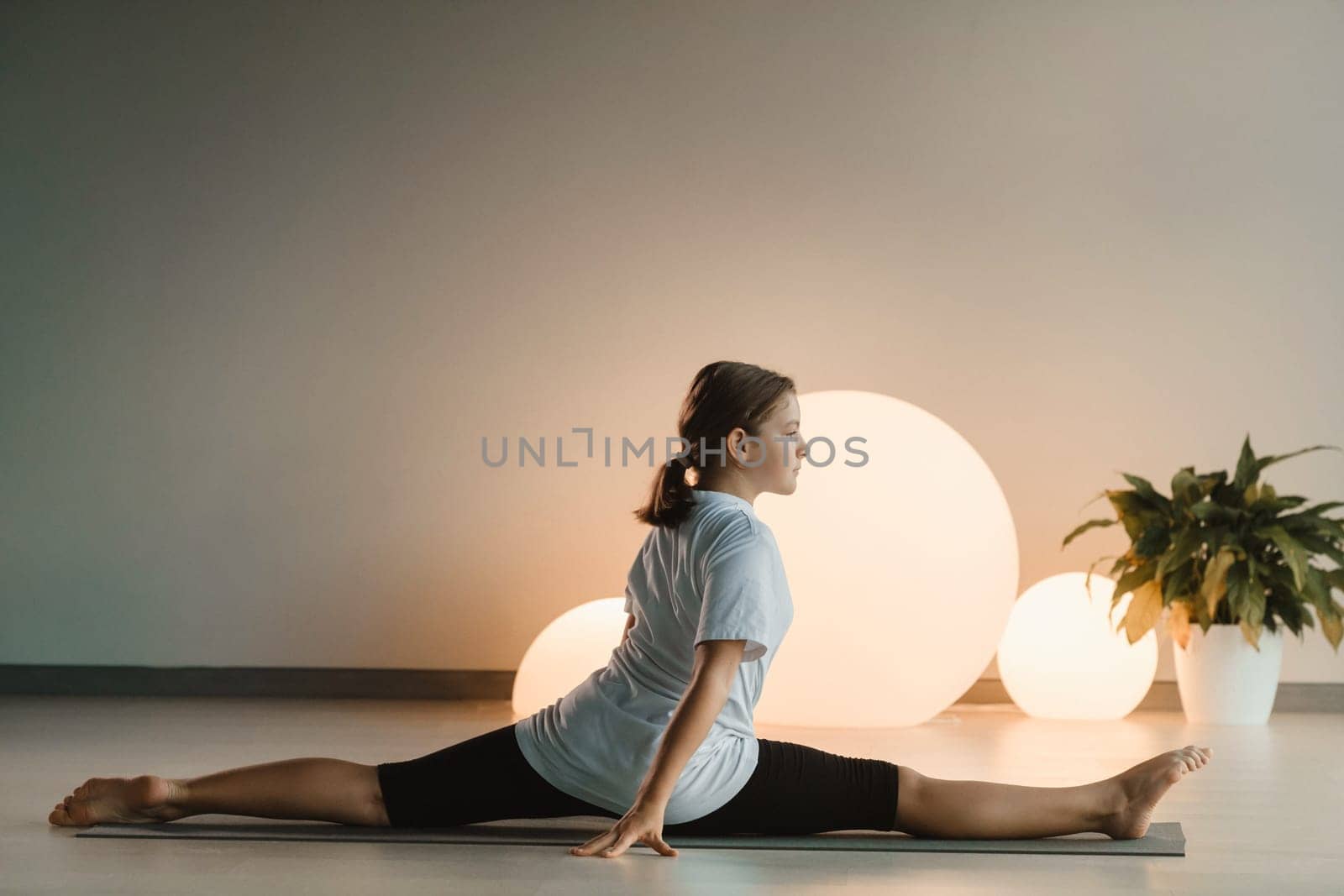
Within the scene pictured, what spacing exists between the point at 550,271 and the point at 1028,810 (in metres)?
2.61

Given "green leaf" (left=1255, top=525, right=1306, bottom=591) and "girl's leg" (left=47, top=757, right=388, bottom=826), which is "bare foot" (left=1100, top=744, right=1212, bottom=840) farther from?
"green leaf" (left=1255, top=525, right=1306, bottom=591)

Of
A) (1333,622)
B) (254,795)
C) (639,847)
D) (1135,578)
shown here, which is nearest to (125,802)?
(254,795)

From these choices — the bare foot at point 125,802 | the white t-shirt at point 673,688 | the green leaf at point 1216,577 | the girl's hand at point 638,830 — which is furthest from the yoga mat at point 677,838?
the green leaf at point 1216,577

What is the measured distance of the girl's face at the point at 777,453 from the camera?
80.5 inches

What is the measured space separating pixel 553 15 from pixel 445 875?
122 inches

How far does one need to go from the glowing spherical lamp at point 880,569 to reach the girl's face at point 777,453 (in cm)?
115

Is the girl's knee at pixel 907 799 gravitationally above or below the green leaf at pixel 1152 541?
below

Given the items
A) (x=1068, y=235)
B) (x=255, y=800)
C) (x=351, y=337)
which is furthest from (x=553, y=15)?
(x=255, y=800)

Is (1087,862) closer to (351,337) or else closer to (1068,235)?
(1068,235)

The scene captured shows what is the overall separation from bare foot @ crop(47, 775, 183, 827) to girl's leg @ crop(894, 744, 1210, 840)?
1131 millimetres

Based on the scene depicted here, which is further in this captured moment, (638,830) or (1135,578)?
(1135,578)

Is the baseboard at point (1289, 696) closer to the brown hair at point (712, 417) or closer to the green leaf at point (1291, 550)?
the green leaf at point (1291, 550)

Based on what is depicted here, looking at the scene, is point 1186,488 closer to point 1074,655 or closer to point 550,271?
point 1074,655

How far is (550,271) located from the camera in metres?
4.27
